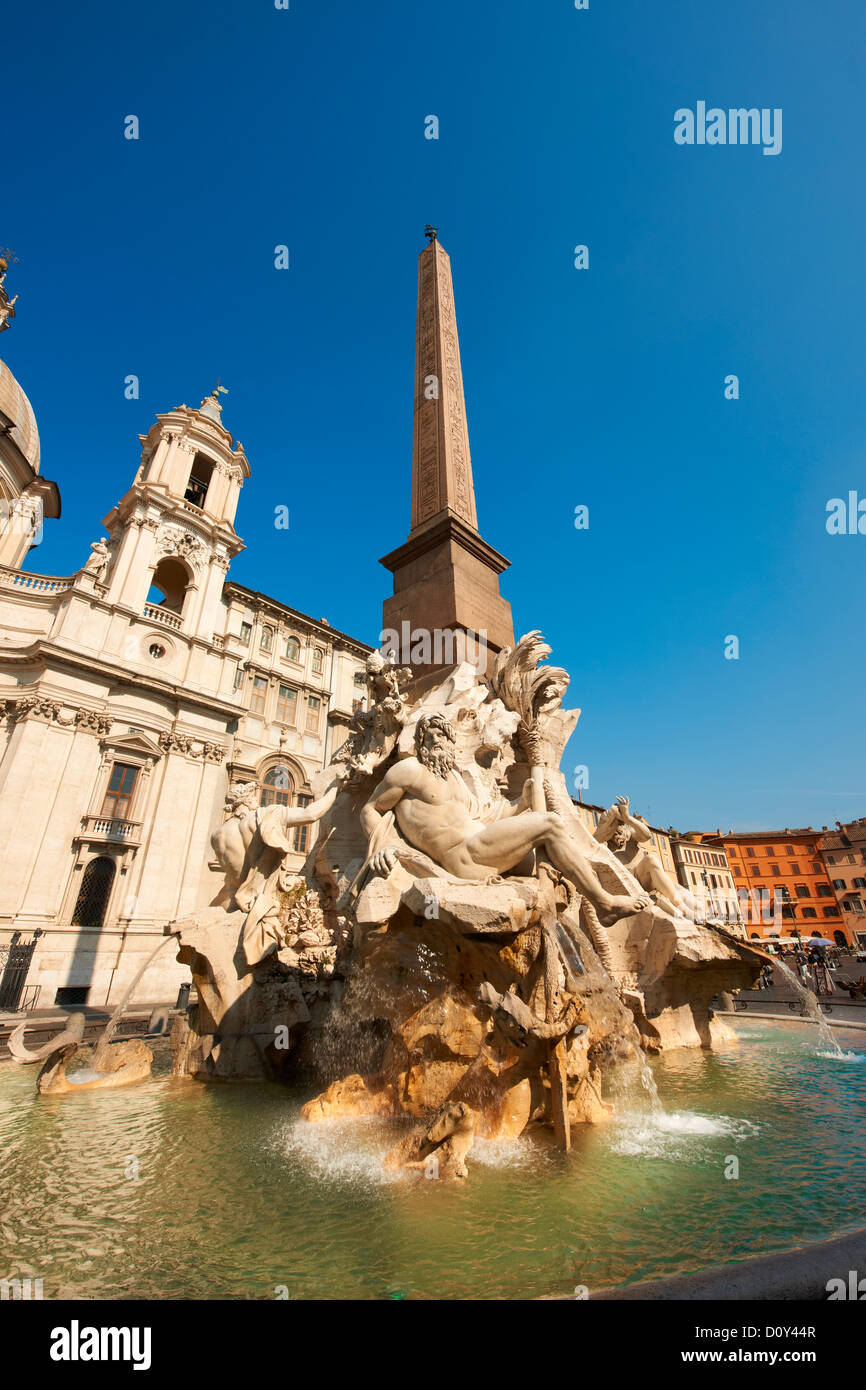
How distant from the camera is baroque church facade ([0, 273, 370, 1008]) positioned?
18109 millimetres

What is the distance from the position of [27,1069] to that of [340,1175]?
567 centimetres

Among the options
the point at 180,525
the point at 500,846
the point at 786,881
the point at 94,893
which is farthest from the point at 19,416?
the point at 786,881

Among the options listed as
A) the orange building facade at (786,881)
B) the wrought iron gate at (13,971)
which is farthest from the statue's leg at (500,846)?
the orange building facade at (786,881)

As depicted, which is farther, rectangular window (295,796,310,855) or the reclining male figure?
rectangular window (295,796,310,855)

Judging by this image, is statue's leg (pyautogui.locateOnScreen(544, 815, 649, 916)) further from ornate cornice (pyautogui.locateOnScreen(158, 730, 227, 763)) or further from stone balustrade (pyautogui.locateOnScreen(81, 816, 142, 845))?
ornate cornice (pyautogui.locateOnScreen(158, 730, 227, 763))

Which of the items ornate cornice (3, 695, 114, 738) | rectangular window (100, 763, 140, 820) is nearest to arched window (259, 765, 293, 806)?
rectangular window (100, 763, 140, 820)

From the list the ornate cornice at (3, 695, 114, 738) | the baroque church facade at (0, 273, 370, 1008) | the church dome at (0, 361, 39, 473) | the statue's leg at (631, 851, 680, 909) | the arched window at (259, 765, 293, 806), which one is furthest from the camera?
the church dome at (0, 361, 39, 473)

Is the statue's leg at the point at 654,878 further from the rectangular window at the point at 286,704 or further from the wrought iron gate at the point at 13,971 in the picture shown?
the rectangular window at the point at 286,704

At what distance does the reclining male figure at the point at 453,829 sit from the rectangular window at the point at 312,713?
23.2 meters

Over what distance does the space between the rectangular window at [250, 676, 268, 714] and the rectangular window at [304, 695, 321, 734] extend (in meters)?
2.35

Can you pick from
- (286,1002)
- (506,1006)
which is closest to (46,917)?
Result: (286,1002)

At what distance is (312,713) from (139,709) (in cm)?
835

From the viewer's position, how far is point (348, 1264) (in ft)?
8.18

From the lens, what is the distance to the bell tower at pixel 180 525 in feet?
77.0
